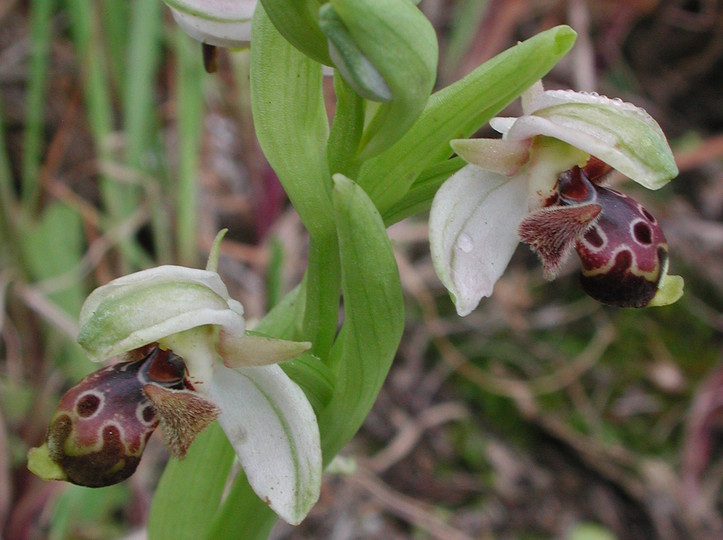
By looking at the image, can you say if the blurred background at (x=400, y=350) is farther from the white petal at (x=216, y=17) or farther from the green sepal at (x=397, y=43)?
the green sepal at (x=397, y=43)

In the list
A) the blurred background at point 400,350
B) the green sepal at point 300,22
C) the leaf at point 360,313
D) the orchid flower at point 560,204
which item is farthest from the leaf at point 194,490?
the blurred background at point 400,350

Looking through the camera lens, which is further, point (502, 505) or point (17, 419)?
point (502, 505)

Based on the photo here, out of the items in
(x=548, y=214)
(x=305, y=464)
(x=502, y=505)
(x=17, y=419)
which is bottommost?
(x=502, y=505)

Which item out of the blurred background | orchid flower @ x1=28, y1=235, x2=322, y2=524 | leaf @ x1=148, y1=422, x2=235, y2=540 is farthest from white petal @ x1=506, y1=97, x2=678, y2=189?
the blurred background

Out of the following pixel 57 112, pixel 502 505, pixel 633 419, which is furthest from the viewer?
pixel 57 112

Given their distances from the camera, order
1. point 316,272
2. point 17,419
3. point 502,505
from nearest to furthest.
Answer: point 316,272 < point 17,419 < point 502,505

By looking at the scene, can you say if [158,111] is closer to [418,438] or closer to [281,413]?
[418,438]

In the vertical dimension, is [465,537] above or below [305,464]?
below

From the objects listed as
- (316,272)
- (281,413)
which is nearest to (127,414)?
(281,413)
